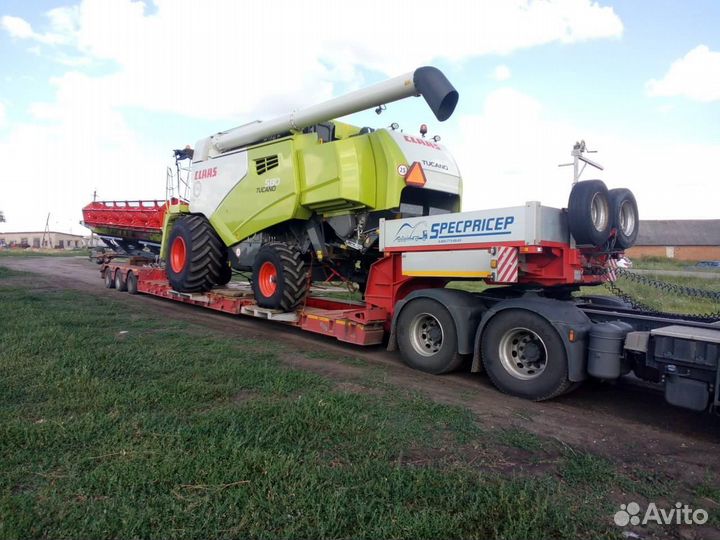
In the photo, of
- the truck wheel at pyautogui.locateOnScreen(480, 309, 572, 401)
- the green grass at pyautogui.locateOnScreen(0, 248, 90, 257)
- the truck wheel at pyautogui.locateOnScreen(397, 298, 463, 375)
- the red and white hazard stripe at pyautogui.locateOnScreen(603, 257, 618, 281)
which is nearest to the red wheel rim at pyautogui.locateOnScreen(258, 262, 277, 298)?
the truck wheel at pyautogui.locateOnScreen(397, 298, 463, 375)

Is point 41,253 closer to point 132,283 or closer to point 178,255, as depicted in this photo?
point 132,283

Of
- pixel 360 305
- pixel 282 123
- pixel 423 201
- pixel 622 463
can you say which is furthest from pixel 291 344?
pixel 622 463

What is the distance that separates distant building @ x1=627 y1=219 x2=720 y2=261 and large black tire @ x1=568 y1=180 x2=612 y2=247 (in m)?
61.7

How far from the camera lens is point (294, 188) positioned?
8242 mm

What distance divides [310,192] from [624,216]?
4461 millimetres

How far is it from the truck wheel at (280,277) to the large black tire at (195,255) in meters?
1.94

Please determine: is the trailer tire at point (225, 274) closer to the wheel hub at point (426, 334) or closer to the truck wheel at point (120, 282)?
the truck wheel at point (120, 282)

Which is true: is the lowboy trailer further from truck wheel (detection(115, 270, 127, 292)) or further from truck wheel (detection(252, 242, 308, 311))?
truck wheel (detection(115, 270, 127, 292))

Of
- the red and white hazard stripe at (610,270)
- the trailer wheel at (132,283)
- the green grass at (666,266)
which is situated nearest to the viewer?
the red and white hazard stripe at (610,270)

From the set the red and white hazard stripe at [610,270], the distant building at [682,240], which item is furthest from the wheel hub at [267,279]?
the distant building at [682,240]

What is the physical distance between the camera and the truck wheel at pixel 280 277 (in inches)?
327

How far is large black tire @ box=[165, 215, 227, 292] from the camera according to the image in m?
10.2

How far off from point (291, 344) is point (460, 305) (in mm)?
2976

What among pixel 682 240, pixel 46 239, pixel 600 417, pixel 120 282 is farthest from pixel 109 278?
pixel 46 239
